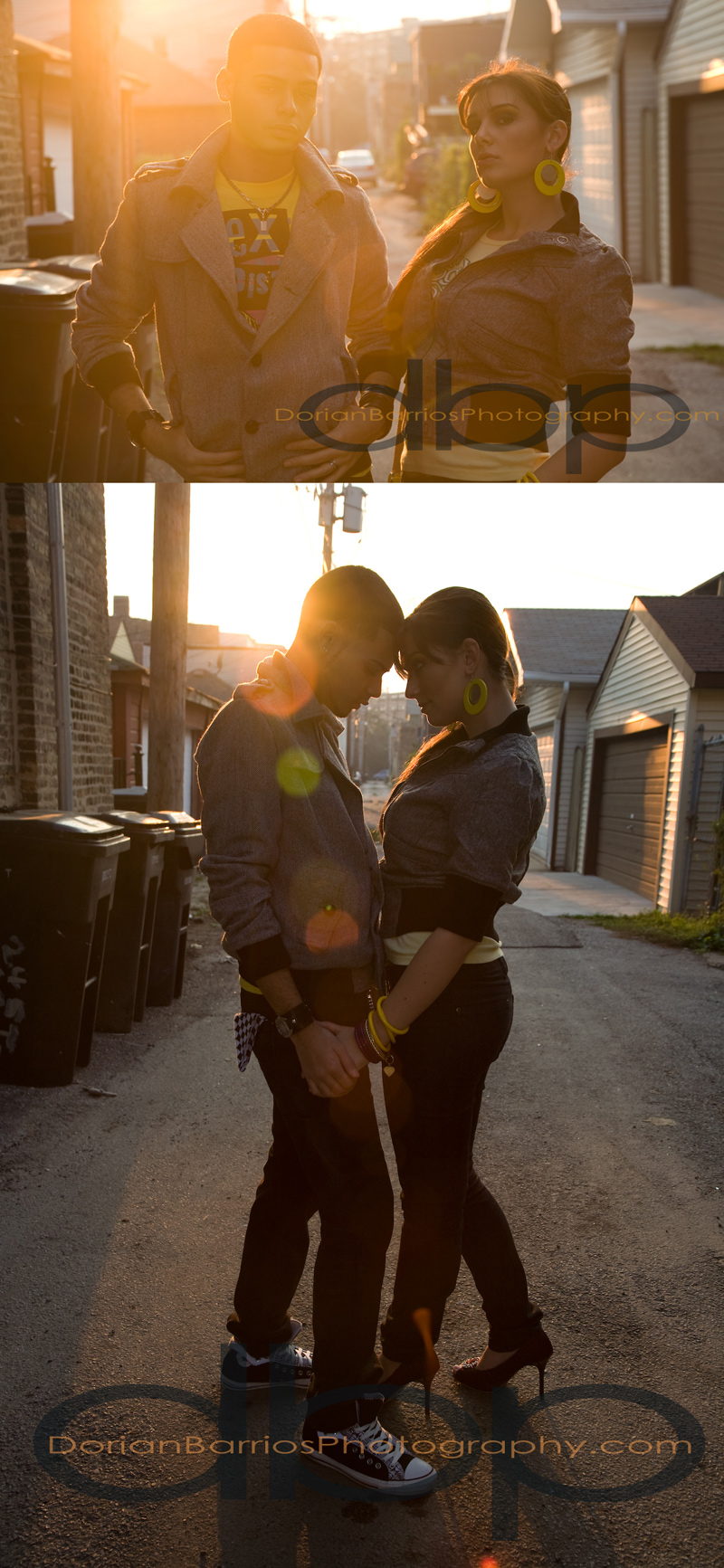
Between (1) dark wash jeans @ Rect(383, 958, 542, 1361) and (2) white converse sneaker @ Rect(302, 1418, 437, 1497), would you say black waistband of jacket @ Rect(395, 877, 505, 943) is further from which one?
(2) white converse sneaker @ Rect(302, 1418, 437, 1497)

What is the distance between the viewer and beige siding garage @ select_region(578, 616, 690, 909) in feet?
39.5

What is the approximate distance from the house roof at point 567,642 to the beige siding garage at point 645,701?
89 cm

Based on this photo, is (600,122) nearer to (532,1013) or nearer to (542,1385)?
(542,1385)

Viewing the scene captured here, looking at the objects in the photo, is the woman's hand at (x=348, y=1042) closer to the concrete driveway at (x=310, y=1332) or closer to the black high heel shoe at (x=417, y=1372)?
the black high heel shoe at (x=417, y=1372)

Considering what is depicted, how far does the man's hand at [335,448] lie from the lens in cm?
249

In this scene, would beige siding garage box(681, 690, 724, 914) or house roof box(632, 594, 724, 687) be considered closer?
beige siding garage box(681, 690, 724, 914)

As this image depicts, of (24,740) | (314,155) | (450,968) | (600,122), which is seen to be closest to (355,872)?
(450,968)

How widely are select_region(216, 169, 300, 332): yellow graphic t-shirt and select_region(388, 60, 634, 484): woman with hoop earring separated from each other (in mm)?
288

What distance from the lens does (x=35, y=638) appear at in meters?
6.07

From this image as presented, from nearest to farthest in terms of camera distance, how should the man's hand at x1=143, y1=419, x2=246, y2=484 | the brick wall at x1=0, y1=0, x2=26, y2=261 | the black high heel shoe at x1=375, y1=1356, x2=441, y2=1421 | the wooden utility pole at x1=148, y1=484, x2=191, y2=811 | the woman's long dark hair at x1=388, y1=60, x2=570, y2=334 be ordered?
the woman's long dark hair at x1=388, y1=60, x2=570, y2=334, the black high heel shoe at x1=375, y1=1356, x2=441, y2=1421, the man's hand at x1=143, y1=419, x2=246, y2=484, the brick wall at x1=0, y1=0, x2=26, y2=261, the wooden utility pole at x1=148, y1=484, x2=191, y2=811

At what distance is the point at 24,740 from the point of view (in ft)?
20.0

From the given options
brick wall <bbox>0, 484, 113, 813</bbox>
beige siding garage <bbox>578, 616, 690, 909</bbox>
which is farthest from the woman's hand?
beige siding garage <bbox>578, 616, 690, 909</bbox>

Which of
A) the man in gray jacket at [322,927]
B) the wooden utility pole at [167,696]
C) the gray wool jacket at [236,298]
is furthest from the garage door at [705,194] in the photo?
the wooden utility pole at [167,696]

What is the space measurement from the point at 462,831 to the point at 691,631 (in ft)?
38.3
